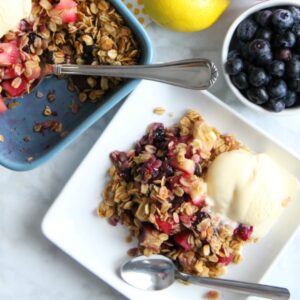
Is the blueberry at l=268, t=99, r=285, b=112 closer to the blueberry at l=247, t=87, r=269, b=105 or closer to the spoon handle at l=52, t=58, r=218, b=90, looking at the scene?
the blueberry at l=247, t=87, r=269, b=105

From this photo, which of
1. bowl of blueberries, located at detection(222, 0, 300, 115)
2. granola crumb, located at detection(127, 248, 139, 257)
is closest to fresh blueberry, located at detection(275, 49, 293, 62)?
bowl of blueberries, located at detection(222, 0, 300, 115)

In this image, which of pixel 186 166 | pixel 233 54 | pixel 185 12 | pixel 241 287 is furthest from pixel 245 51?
pixel 241 287

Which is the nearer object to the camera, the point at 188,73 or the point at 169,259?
the point at 188,73

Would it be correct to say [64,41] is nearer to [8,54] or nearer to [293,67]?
[8,54]

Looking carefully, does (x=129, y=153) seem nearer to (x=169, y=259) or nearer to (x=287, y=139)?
(x=169, y=259)

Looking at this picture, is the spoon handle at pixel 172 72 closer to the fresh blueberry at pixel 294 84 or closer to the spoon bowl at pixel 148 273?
the fresh blueberry at pixel 294 84

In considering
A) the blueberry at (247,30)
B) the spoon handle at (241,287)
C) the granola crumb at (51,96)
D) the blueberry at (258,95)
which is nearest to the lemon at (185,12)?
the blueberry at (247,30)

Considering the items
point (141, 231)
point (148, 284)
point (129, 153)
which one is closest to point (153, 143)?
point (129, 153)

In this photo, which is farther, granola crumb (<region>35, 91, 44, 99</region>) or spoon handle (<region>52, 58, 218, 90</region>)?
granola crumb (<region>35, 91, 44, 99</region>)
